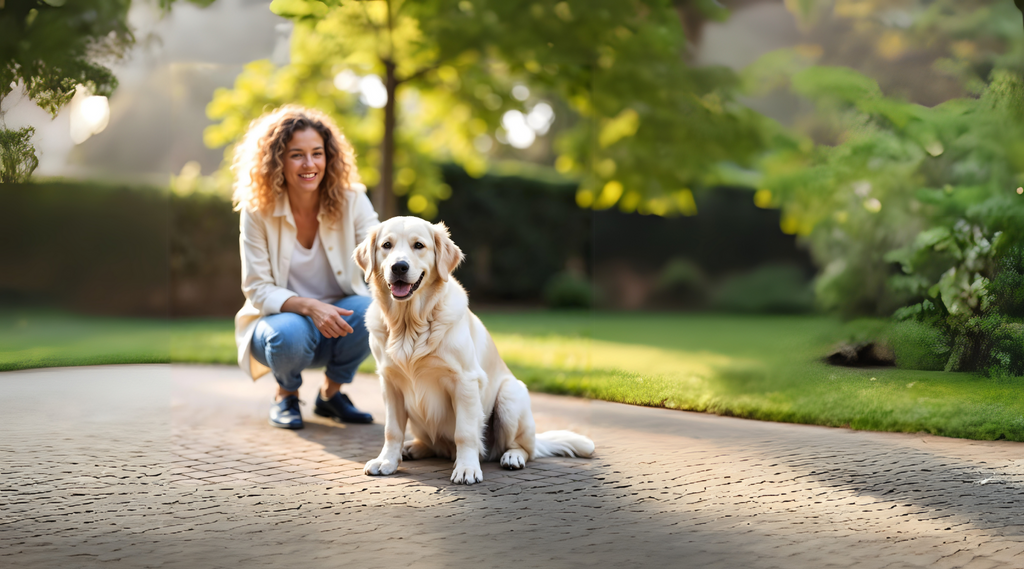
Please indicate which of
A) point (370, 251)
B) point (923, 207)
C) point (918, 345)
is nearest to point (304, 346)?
point (370, 251)

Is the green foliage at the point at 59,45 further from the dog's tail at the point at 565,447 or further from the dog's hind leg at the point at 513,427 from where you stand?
the dog's tail at the point at 565,447

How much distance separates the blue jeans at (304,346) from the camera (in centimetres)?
369

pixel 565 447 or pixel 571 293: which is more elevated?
pixel 571 293

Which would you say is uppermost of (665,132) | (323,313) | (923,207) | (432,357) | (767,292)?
(665,132)

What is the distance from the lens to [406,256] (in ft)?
9.53

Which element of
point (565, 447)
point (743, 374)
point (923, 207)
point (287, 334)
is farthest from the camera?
point (743, 374)

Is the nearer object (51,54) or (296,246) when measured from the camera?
(51,54)

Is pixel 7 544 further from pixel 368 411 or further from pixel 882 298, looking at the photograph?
pixel 882 298

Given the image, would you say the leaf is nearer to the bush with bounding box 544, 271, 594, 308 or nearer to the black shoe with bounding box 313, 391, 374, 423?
the black shoe with bounding box 313, 391, 374, 423

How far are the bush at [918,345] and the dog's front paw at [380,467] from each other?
2.73m

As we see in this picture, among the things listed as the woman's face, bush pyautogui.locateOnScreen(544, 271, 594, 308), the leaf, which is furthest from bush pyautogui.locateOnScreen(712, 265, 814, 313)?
bush pyautogui.locateOnScreen(544, 271, 594, 308)

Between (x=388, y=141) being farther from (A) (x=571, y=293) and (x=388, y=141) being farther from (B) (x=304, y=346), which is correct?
(A) (x=571, y=293)

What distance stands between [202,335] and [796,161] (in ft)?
22.8

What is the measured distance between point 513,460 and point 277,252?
5.59 feet
